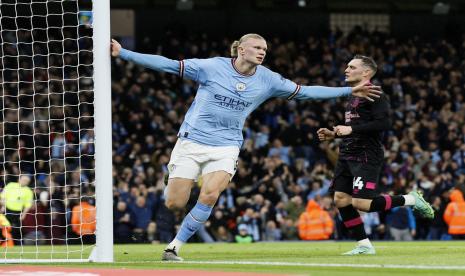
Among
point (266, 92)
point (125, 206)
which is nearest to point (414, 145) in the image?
point (125, 206)

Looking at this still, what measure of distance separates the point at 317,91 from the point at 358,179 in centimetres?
128

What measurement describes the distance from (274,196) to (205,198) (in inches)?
523

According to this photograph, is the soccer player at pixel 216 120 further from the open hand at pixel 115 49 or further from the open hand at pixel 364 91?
the open hand at pixel 115 49

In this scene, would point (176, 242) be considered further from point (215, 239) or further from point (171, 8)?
point (171, 8)

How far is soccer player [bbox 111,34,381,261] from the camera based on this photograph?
10695 mm

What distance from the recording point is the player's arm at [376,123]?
1130 cm

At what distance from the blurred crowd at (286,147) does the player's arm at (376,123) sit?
832 cm

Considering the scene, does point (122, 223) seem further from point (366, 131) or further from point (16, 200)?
point (366, 131)

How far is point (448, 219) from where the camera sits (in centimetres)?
2333

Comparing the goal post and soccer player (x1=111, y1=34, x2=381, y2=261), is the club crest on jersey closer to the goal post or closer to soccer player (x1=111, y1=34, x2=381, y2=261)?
soccer player (x1=111, y1=34, x2=381, y2=261)

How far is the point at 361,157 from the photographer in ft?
38.6

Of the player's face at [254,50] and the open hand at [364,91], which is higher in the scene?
the player's face at [254,50]

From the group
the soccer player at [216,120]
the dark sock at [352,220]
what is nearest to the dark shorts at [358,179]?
the dark sock at [352,220]

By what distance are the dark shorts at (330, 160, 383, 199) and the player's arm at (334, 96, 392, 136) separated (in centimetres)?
47
